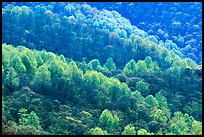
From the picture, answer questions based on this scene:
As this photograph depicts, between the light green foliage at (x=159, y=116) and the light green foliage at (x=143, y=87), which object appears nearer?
the light green foliage at (x=159, y=116)

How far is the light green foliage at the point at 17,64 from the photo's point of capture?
83.8 feet

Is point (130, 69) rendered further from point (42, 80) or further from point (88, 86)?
point (42, 80)

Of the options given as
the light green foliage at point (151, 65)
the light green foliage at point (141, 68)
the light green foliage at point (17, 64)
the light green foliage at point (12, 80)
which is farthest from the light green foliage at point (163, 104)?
the light green foliage at point (12, 80)

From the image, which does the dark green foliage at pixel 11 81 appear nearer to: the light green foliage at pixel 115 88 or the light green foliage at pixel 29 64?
the light green foliage at pixel 29 64

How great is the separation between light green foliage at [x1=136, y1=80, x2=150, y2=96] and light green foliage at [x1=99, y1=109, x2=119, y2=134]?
21.5 ft

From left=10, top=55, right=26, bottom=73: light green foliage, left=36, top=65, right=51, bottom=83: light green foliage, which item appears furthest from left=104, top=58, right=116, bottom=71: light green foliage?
left=10, top=55, right=26, bottom=73: light green foliage

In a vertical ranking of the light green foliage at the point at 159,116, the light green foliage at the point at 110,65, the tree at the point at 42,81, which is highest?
the light green foliage at the point at 110,65

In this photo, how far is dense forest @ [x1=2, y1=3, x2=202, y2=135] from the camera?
2156cm

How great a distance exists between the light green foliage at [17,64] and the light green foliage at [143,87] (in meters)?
7.79

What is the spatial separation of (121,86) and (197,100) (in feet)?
17.8

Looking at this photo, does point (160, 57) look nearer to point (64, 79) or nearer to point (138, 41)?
point (138, 41)

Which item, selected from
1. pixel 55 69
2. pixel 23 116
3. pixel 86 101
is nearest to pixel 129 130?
pixel 86 101

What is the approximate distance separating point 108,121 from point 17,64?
7115mm

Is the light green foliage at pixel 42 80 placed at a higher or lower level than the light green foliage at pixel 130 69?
lower
